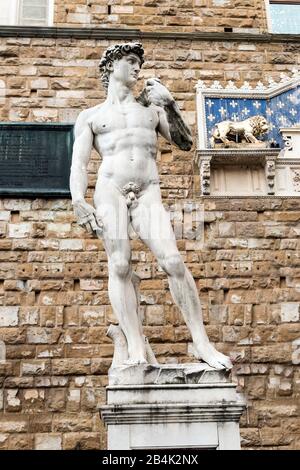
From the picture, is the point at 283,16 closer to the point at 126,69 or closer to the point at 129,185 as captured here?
the point at 126,69

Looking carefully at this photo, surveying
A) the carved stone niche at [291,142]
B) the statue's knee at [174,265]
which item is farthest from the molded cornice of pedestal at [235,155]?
the statue's knee at [174,265]

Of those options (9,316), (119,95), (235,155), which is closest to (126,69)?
(119,95)

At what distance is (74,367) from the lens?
6527mm

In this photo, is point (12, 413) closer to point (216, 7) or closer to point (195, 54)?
point (195, 54)

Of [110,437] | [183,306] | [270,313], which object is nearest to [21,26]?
[270,313]

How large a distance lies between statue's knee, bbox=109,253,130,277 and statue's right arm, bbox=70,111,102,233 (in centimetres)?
23

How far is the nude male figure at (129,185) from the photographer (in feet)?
14.4

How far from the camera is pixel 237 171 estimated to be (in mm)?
7500

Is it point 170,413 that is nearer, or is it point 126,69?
point 170,413

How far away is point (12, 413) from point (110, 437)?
2684mm

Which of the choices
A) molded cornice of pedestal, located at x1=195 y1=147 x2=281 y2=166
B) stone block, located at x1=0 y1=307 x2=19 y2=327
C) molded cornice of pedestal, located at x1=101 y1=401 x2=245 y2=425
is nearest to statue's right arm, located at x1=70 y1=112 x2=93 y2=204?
molded cornice of pedestal, located at x1=101 y1=401 x2=245 y2=425

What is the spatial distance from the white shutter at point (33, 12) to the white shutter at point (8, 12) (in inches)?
3.5

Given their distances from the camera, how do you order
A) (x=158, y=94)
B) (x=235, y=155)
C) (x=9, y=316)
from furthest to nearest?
(x=235, y=155)
(x=9, y=316)
(x=158, y=94)

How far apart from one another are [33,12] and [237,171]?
342cm
